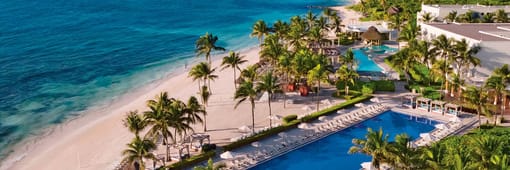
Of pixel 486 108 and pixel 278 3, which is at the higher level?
pixel 278 3

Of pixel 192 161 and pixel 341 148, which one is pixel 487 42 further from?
pixel 192 161

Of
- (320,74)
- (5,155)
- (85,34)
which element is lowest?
(5,155)

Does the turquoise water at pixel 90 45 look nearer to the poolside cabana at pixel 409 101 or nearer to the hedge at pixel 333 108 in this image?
the hedge at pixel 333 108

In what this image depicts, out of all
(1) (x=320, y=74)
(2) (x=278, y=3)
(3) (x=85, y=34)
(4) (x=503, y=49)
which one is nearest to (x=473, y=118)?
(4) (x=503, y=49)

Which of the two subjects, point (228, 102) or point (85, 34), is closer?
point (228, 102)

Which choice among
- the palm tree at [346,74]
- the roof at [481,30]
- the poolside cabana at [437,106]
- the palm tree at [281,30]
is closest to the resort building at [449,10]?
the roof at [481,30]

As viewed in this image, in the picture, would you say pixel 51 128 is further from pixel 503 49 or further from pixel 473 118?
pixel 503 49

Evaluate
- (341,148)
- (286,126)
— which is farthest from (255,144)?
(341,148)
